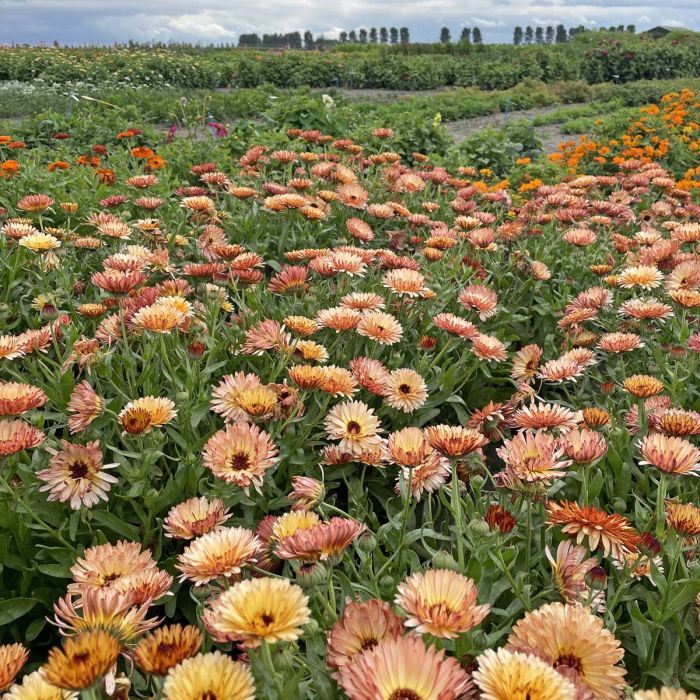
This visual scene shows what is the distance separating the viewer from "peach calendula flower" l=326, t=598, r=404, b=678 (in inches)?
42.0

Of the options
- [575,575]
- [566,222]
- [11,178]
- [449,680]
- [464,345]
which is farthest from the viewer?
[11,178]

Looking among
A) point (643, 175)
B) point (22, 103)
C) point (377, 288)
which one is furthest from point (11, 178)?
point (22, 103)

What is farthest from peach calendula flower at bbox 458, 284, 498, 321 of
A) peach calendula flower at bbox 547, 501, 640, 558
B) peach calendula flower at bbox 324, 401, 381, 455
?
peach calendula flower at bbox 547, 501, 640, 558

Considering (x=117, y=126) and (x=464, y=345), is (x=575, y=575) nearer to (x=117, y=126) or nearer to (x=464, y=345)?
(x=464, y=345)

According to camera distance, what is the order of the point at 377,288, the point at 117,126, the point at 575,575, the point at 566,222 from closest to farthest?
1. the point at 575,575
2. the point at 377,288
3. the point at 566,222
4. the point at 117,126

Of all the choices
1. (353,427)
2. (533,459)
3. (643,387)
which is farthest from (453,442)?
(643,387)

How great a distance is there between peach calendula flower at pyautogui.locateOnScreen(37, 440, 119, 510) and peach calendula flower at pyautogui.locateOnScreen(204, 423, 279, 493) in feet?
0.89

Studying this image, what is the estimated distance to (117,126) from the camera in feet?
25.9

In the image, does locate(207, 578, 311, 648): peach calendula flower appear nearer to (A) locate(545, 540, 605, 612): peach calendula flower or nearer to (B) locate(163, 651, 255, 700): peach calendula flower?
(B) locate(163, 651, 255, 700): peach calendula flower

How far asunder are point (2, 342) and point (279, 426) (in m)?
0.84

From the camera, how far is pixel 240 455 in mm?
1588

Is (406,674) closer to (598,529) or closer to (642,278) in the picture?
(598,529)

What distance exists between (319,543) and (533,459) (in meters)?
0.53

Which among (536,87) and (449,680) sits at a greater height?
(536,87)
